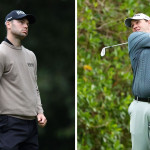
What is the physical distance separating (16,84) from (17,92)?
5cm

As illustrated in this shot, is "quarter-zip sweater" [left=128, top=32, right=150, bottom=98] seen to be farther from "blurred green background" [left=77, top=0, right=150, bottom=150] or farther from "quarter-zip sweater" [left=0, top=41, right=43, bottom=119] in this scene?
"blurred green background" [left=77, top=0, right=150, bottom=150]

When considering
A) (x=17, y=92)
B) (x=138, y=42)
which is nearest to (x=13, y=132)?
(x=17, y=92)

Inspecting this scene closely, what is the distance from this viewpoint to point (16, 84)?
2.33 m

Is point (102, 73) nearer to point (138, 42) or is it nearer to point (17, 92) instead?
point (138, 42)

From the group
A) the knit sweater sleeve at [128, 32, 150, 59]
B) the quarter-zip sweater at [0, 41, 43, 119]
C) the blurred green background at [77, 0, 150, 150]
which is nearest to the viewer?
the quarter-zip sweater at [0, 41, 43, 119]

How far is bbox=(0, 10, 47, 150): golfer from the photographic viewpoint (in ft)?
7.59

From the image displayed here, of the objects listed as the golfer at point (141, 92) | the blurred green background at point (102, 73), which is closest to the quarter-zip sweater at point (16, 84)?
the golfer at point (141, 92)

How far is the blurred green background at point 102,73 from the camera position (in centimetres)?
467

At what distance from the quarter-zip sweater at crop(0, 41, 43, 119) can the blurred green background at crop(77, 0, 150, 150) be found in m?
2.06

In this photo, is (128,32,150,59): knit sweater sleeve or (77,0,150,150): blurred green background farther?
(77,0,150,150): blurred green background

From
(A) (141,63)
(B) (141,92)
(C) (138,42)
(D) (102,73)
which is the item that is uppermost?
(C) (138,42)

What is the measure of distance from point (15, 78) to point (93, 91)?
229 cm

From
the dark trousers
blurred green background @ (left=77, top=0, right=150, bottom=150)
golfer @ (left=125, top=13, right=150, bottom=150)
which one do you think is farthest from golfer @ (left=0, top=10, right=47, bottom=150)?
blurred green background @ (left=77, top=0, right=150, bottom=150)

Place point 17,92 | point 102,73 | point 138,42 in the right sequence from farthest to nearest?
point 102,73, point 138,42, point 17,92
